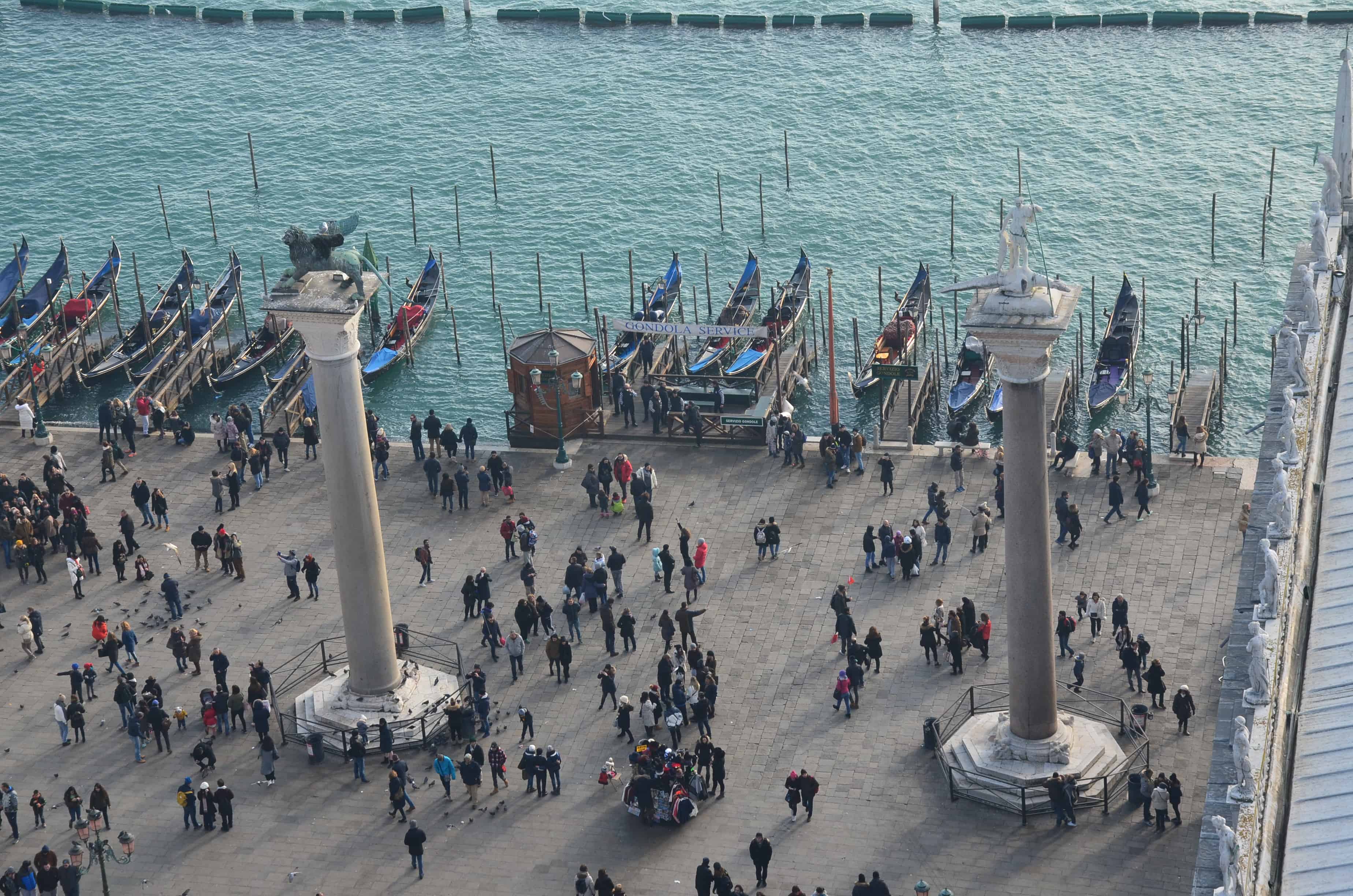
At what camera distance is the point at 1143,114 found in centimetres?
11594

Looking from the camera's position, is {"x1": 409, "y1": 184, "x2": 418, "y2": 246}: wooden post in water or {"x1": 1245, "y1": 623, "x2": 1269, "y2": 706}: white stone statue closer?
{"x1": 1245, "y1": 623, "x2": 1269, "y2": 706}: white stone statue

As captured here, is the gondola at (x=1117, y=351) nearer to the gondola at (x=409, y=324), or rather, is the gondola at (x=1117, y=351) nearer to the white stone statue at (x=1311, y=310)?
the gondola at (x=409, y=324)

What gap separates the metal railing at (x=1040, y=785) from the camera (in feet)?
181

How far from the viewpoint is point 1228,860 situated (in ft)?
114

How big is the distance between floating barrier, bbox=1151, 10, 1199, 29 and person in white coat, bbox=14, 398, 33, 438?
69.4 m

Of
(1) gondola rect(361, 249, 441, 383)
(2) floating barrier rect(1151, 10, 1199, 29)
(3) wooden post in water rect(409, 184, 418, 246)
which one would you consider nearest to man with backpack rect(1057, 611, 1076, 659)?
(1) gondola rect(361, 249, 441, 383)

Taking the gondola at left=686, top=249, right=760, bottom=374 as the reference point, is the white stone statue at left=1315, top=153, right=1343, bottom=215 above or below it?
above

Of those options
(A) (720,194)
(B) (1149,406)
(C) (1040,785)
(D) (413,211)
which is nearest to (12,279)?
(D) (413,211)

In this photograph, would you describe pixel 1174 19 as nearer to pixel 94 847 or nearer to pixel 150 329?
pixel 150 329

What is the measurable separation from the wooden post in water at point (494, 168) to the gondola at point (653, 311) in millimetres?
16821

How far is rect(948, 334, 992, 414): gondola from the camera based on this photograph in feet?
275

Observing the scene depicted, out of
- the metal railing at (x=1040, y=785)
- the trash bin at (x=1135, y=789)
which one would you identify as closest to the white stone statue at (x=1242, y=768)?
the trash bin at (x=1135, y=789)

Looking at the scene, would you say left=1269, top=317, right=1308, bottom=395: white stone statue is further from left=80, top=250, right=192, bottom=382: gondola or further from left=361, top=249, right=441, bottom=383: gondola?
left=80, top=250, right=192, bottom=382: gondola

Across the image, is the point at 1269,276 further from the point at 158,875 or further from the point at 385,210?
the point at 158,875
